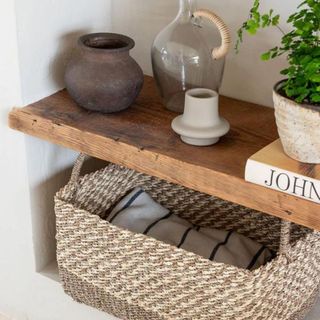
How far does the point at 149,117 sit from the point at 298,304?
1.41ft

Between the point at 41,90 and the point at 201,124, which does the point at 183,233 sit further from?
the point at 41,90

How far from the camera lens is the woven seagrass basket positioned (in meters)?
1.07

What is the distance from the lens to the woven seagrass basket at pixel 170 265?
107cm

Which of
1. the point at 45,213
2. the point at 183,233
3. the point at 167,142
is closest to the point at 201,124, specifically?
the point at 167,142

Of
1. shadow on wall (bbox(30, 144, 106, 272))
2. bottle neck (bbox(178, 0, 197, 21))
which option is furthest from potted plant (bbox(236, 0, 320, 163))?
shadow on wall (bbox(30, 144, 106, 272))

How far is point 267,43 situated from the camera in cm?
121

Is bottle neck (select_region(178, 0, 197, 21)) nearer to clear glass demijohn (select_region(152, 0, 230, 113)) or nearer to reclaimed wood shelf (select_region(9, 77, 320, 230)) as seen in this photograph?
clear glass demijohn (select_region(152, 0, 230, 113))

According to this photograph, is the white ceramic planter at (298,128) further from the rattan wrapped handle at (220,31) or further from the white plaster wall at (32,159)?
the white plaster wall at (32,159)

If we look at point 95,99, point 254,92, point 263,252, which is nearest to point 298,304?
point 263,252

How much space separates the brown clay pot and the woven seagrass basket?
0.12 metres

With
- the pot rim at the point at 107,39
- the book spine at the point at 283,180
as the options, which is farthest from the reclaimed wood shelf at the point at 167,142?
the pot rim at the point at 107,39

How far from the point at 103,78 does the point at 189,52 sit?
0.53 ft

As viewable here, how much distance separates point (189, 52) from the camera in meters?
1.17

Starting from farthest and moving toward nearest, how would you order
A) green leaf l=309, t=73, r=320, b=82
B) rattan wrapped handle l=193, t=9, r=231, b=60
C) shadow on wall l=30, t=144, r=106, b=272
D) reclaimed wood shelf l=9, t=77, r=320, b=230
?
1. shadow on wall l=30, t=144, r=106, b=272
2. rattan wrapped handle l=193, t=9, r=231, b=60
3. reclaimed wood shelf l=9, t=77, r=320, b=230
4. green leaf l=309, t=73, r=320, b=82
